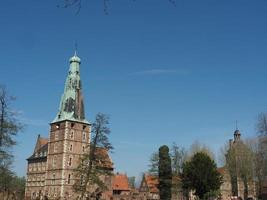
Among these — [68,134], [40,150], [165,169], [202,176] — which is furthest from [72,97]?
[202,176]

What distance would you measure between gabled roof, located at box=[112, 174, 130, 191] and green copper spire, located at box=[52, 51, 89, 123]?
24.9 metres

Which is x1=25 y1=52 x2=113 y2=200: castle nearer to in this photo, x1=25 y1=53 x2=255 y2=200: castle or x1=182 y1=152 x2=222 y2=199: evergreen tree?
x1=25 y1=53 x2=255 y2=200: castle

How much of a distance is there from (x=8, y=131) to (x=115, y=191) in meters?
72.2

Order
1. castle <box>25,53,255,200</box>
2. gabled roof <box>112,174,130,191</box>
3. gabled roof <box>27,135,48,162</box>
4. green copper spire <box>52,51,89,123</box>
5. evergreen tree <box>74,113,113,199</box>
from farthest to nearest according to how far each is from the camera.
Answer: gabled roof <box>112,174,130,191</box>
gabled roof <box>27,135,48,162</box>
green copper spire <box>52,51,89,123</box>
castle <box>25,53,255,200</box>
evergreen tree <box>74,113,113,199</box>

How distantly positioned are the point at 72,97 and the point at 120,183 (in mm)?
31152

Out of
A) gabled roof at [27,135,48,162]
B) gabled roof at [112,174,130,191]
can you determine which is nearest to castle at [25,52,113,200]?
gabled roof at [27,135,48,162]

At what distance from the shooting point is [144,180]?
4257 inches

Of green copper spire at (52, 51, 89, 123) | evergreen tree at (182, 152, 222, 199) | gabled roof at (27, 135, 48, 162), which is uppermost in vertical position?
green copper spire at (52, 51, 89, 123)

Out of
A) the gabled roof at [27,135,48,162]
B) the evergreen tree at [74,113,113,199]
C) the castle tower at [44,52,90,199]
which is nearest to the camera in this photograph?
the evergreen tree at [74,113,113,199]

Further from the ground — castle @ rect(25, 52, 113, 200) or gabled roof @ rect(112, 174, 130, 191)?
castle @ rect(25, 52, 113, 200)

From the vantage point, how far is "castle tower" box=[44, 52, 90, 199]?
80188 millimetres

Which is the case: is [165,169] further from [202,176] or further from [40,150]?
[40,150]

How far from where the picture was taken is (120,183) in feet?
340

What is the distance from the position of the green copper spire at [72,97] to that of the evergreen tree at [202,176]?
33.4 metres
